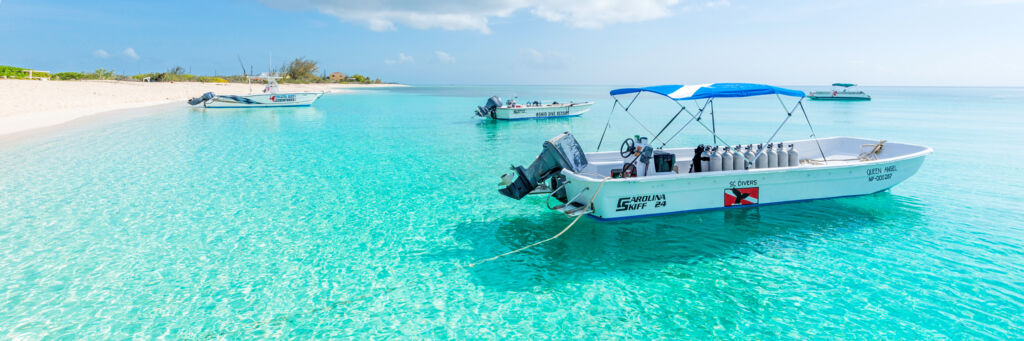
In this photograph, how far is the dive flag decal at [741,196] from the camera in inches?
351

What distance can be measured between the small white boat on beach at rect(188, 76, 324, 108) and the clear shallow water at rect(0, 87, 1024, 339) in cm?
2875

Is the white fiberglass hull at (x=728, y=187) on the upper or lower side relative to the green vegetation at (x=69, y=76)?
lower

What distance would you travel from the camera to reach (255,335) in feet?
17.3

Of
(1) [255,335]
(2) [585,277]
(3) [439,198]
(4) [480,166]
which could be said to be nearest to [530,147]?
(4) [480,166]

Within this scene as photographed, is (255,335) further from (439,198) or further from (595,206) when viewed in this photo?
(439,198)

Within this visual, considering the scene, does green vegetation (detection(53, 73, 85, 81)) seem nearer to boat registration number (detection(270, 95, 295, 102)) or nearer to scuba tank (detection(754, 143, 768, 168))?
boat registration number (detection(270, 95, 295, 102))

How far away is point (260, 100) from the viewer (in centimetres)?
4166

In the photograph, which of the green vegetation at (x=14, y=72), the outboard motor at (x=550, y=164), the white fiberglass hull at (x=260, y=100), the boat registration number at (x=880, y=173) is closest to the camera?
the outboard motor at (x=550, y=164)

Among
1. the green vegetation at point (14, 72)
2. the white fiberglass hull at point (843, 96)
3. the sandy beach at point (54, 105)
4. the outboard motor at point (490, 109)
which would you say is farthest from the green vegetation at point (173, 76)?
the white fiberglass hull at point (843, 96)

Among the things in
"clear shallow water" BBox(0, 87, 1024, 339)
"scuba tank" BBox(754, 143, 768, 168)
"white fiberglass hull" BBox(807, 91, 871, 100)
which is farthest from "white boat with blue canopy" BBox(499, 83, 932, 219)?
"white fiberglass hull" BBox(807, 91, 871, 100)

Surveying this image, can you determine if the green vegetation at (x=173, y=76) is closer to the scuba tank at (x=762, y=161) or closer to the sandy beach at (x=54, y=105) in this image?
the sandy beach at (x=54, y=105)

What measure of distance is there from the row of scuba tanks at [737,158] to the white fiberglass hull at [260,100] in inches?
1598

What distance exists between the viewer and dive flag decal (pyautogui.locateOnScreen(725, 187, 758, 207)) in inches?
351

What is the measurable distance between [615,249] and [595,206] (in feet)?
2.72
